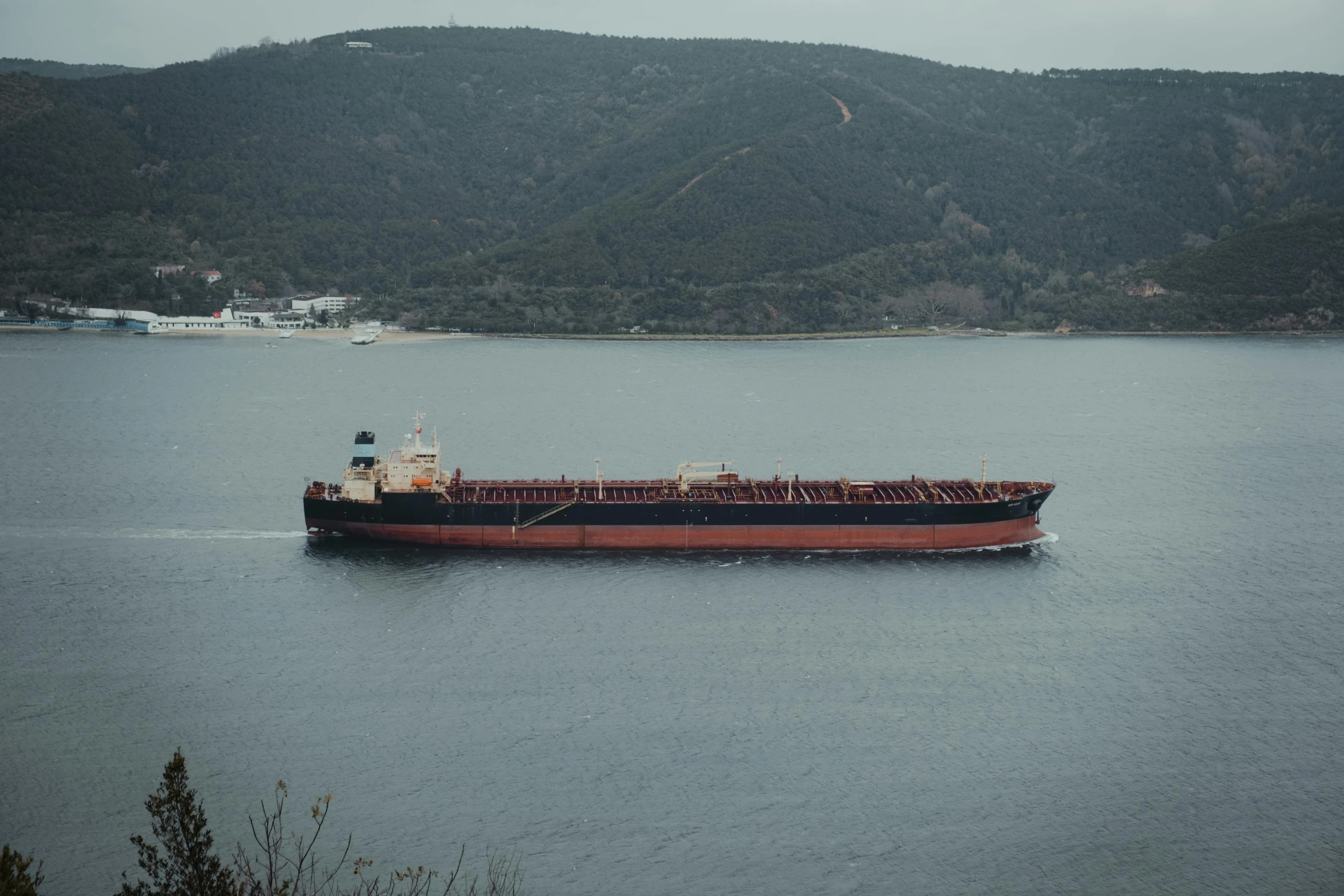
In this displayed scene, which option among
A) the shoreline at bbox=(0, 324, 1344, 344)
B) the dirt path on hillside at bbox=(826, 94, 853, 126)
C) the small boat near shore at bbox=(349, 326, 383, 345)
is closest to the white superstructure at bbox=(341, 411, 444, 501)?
the small boat near shore at bbox=(349, 326, 383, 345)

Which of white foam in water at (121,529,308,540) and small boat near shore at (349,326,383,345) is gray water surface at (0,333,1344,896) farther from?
small boat near shore at (349,326,383,345)

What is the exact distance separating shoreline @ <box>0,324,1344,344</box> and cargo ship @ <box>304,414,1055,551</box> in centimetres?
7513

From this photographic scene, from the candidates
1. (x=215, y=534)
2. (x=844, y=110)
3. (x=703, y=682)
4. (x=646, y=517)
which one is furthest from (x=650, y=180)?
(x=703, y=682)

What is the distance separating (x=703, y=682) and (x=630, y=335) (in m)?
90.6

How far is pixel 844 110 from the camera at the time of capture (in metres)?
161

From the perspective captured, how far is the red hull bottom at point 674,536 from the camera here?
3881cm

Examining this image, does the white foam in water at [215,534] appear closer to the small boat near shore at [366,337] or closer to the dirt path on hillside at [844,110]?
the small boat near shore at [366,337]

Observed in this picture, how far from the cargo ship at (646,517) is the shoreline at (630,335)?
246ft

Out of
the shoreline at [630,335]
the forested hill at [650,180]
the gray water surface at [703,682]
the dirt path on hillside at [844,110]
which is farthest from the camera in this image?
the dirt path on hillside at [844,110]

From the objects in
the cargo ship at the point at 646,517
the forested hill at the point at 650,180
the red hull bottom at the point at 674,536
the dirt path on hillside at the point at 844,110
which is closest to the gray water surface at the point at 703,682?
the red hull bottom at the point at 674,536

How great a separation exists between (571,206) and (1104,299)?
219 ft

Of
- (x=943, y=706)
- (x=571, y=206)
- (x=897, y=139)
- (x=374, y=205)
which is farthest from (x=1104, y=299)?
(x=943, y=706)

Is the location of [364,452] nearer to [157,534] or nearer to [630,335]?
[157,534]

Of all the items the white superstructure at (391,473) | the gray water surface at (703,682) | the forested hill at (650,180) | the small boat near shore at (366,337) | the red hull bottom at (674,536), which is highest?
the forested hill at (650,180)
